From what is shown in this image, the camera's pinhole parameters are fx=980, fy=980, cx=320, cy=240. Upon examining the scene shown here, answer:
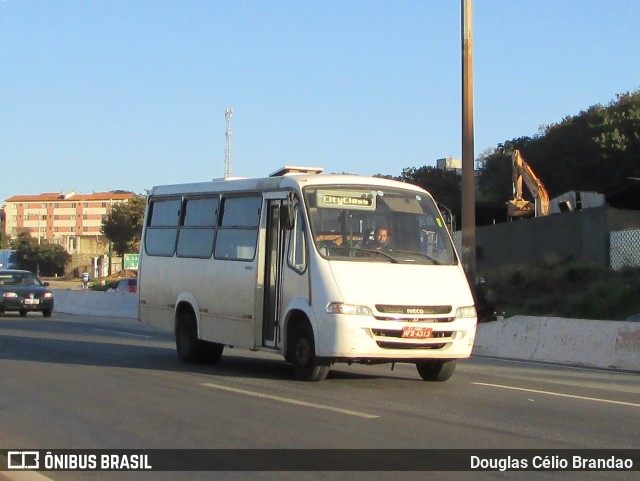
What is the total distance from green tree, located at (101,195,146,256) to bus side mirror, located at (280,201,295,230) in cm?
7675

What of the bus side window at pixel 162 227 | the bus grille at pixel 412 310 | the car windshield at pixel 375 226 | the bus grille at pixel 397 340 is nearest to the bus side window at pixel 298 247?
the car windshield at pixel 375 226

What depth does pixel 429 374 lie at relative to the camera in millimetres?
13945

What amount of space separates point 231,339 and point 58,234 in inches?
6299

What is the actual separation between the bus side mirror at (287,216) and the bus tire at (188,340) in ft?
10.2

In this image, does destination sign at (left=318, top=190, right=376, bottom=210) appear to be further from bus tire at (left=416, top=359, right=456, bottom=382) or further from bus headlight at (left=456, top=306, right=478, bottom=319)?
bus tire at (left=416, top=359, right=456, bottom=382)

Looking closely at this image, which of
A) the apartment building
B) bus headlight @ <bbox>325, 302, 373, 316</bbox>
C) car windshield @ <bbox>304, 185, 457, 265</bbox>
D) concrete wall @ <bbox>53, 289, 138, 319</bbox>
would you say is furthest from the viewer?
the apartment building

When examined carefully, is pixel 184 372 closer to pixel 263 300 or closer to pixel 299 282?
pixel 263 300

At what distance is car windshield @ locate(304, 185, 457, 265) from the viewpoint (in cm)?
1302

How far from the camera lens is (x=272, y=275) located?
46.0 feet

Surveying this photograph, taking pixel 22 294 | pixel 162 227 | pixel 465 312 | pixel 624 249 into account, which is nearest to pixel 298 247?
pixel 465 312

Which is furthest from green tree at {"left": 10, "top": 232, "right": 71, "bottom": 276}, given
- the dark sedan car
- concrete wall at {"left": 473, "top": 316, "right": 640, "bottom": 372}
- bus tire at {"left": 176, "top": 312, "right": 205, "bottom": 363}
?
bus tire at {"left": 176, "top": 312, "right": 205, "bottom": 363}

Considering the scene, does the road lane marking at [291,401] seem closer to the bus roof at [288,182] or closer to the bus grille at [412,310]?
the bus grille at [412,310]

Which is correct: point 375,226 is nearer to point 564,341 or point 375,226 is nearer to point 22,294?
point 564,341

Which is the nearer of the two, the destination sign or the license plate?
the license plate
